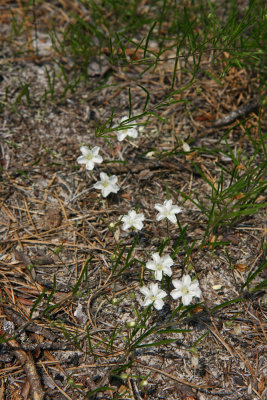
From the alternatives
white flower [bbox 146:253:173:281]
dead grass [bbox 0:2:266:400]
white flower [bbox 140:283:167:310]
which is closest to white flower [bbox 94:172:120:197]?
dead grass [bbox 0:2:266:400]

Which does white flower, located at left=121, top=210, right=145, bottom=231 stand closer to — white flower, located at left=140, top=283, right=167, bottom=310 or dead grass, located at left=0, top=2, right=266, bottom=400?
dead grass, located at left=0, top=2, right=266, bottom=400

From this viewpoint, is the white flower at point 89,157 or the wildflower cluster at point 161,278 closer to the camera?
the wildflower cluster at point 161,278

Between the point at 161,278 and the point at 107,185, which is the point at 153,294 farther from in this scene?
the point at 107,185

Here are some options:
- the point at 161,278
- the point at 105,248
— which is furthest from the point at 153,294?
the point at 105,248

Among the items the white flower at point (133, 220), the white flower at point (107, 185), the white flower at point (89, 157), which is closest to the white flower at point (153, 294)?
the white flower at point (133, 220)

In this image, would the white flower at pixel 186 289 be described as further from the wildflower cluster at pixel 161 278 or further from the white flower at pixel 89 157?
the white flower at pixel 89 157

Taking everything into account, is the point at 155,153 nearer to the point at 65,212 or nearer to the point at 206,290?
the point at 65,212
